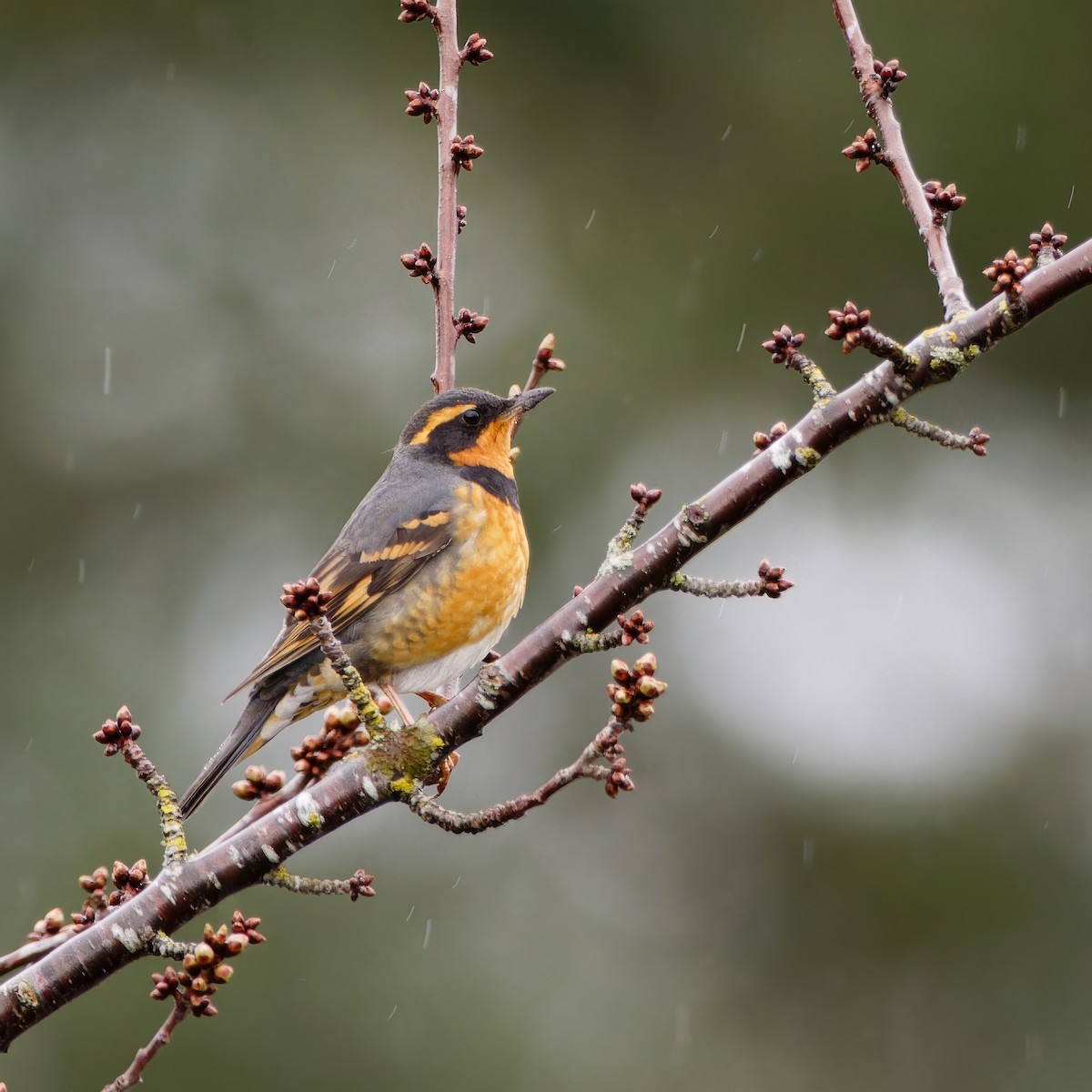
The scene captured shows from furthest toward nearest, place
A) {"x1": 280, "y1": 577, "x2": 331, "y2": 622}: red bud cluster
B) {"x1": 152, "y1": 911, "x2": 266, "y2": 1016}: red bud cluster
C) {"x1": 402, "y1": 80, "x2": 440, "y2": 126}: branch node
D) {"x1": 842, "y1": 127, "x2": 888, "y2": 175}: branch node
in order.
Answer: {"x1": 402, "y1": 80, "x2": 440, "y2": 126}: branch node → {"x1": 842, "y1": 127, "x2": 888, "y2": 175}: branch node → {"x1": 152, "y1": 911, "x2": 266, "y2": 1016}: red bud cluster → {"x1": 280, "y1": 577, "x2": 331, "y2": 622}: red bud cluster

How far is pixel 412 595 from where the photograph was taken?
4.58 m

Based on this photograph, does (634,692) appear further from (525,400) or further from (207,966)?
(525,400)

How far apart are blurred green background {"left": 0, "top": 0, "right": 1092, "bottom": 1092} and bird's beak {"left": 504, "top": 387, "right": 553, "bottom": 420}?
5.35 metres

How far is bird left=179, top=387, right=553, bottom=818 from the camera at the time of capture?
4441 mm

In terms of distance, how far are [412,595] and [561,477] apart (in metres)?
7.64

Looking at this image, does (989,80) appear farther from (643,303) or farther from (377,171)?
(377,171)

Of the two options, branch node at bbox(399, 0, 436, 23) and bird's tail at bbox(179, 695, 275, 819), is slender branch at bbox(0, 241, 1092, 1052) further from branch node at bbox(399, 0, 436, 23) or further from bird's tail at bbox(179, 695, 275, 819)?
branch node at bbox(399, 0, 436, 23)

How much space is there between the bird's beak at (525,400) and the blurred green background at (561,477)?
5346mm

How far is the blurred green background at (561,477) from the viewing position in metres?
10.0

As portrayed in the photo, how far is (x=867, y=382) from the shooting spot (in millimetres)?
2967

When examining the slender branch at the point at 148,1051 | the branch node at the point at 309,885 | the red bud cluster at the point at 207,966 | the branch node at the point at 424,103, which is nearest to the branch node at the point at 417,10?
the branch node at the point at 424,103

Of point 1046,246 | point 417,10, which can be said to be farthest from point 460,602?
point 1046,246

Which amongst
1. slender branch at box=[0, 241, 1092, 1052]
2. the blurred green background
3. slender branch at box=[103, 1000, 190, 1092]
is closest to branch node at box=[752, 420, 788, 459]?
slender branch at box=[0, 241, 1092, 1052]

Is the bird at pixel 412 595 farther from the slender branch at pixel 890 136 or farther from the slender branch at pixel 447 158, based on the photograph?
the slender branch at pixel 890 136
